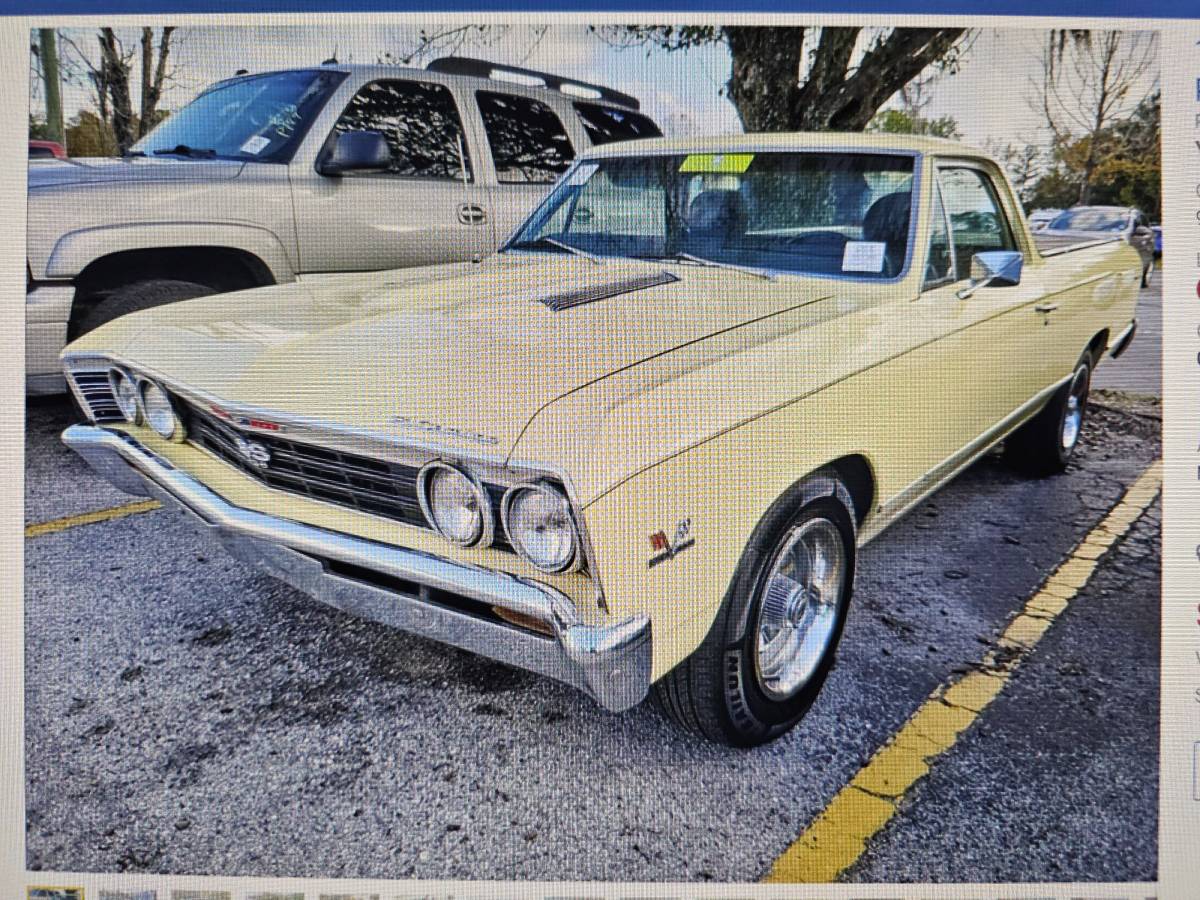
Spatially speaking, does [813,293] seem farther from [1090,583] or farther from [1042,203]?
[1090,583]

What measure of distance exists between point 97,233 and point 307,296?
47cm

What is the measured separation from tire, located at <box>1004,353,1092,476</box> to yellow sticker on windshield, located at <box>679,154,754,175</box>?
1.14 meters

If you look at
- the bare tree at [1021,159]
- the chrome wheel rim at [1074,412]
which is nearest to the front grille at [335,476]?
the bare tree at [1021,159]

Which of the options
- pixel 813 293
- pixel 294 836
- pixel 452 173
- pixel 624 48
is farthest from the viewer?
pixel 452 173

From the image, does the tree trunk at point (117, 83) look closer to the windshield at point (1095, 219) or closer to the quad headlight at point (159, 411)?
the quad headlight at point (159, 411)

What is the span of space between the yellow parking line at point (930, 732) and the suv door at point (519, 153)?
1.53 m

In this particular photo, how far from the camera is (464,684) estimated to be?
5.80 ft

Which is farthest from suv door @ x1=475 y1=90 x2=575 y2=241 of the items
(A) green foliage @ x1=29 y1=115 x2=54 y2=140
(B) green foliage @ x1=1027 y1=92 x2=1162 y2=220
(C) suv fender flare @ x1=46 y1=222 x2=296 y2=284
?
(B) green foliage @ x1=1027 y1=92 x2=1162 y2=220

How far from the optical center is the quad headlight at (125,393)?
6.05 feet

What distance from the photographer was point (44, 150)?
1.70 metres

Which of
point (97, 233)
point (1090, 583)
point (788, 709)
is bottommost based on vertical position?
point (788, 709)

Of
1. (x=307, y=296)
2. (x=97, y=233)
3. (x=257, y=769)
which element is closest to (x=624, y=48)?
(x=307, y=296)

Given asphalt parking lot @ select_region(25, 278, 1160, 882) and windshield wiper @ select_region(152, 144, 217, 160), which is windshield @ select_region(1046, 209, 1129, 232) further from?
windshield wiper @ select_region(152, 144, 217, 160)

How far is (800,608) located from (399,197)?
1.38m
